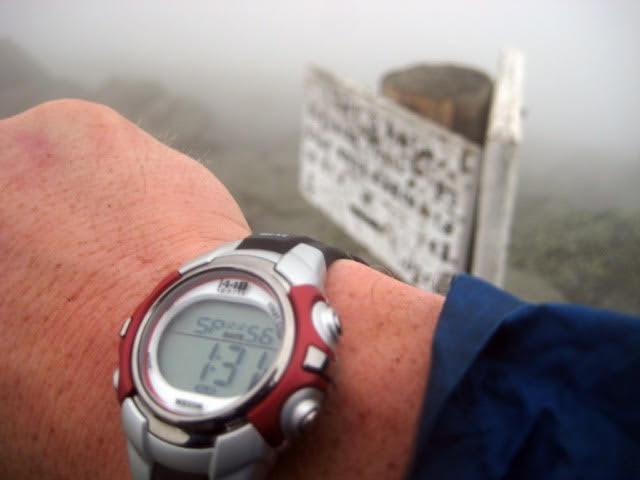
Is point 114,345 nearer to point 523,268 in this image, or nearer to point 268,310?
point 268,310

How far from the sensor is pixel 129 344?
917 millimetres

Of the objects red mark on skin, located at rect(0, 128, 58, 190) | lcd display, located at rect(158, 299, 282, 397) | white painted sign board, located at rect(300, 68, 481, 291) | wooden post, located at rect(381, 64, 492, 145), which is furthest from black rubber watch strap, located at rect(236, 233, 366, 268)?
wooden post, located at rect(381, 64, 492, 145)

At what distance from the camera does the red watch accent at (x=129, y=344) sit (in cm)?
88

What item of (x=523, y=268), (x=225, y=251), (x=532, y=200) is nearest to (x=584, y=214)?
(x=532, y=200)

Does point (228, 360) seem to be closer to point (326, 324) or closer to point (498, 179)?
point (326, 324)

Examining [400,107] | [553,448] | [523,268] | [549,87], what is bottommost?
[523,268]

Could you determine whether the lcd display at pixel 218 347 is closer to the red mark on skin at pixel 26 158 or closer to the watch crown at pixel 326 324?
the watch crown at pixel 326 324

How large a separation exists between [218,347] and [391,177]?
230 centimetres

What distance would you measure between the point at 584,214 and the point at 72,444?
424 cm

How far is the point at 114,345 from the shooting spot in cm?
105

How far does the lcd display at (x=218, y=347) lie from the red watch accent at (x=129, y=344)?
0.04 metres

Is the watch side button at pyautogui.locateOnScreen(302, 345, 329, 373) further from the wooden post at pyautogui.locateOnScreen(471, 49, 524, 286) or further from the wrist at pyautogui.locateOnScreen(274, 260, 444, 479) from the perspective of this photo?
the wooden post at pyautogui.locateOnScreen(471, 49, 524, 286)

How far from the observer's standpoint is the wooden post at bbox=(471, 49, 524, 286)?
250 cm

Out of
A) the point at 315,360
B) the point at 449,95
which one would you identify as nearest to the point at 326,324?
the point at 315,360
